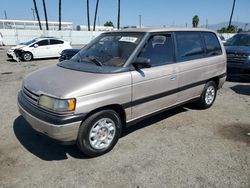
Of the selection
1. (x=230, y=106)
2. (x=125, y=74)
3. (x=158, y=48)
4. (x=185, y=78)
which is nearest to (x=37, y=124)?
(x=125, y=74)

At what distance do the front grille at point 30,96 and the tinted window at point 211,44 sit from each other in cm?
360

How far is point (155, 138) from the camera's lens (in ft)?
12.7

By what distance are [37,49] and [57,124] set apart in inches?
493

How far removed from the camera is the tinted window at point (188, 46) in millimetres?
4139

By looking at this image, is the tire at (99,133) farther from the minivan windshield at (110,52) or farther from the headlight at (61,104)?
the minivan windshield at (110,52)

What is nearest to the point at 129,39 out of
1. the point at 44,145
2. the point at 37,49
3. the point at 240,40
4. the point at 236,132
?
the point at 44,145

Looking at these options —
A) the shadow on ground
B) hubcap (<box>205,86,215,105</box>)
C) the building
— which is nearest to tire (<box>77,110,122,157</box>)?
the shadow on ground

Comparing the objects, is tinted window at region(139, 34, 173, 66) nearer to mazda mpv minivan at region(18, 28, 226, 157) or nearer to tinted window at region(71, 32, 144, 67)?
mazda mpv minivan at region(18, 28, 226, 157)

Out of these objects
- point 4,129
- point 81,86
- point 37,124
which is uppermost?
point 81,86

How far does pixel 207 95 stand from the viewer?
16.8ft

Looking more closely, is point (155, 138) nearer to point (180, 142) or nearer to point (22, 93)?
point (180, 142)

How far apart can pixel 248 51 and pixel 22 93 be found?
7.57 meters

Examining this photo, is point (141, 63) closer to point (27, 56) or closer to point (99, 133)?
point (99, 133)

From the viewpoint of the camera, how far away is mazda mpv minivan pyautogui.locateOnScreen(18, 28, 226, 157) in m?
2.82
